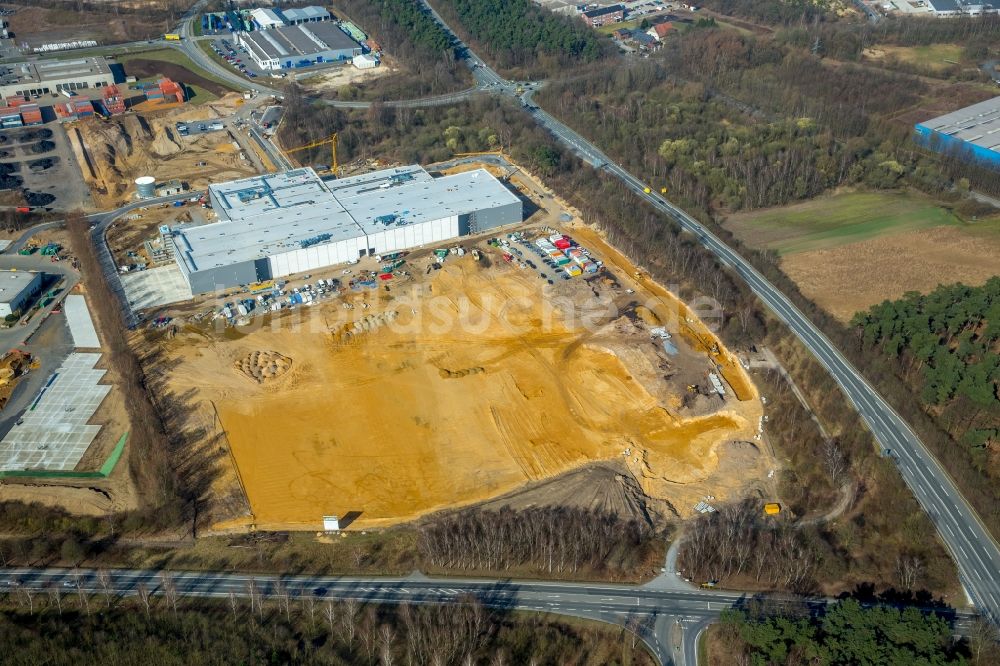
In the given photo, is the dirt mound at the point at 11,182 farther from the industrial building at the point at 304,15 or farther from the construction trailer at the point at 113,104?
the industrial building at the point at 304,15

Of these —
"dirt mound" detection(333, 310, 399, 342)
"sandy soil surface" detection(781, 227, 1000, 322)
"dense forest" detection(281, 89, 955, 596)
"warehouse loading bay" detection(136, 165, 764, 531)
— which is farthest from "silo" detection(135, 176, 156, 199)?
"sandy soil surface" detection(781, 227, 1000, 322)

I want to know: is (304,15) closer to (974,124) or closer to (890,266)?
(974,124)

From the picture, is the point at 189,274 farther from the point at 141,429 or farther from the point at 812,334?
the point at 812,334

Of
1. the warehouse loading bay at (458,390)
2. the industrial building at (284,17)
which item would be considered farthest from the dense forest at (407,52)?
the warehouse loading bay at (458,390)

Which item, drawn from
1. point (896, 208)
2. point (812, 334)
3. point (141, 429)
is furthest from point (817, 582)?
point (896, 208)

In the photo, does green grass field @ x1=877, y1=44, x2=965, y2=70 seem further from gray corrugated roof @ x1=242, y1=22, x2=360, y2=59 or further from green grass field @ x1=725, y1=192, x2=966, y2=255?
gray corrugated roof @ x1=242, y1=22, x2=360, y2=59
